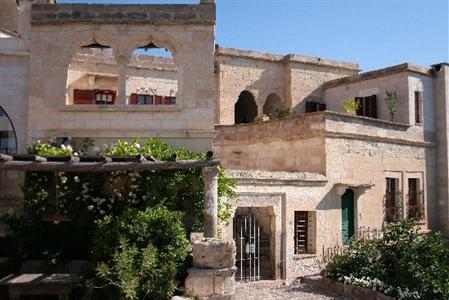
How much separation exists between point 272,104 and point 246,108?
4.38ft

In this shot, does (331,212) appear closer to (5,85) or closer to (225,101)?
(225,101)

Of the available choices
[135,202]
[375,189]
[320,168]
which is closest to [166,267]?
[135,202]

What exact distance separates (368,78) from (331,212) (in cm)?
819

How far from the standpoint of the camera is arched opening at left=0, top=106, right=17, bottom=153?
39.0 ft

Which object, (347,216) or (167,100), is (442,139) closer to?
(347,216)

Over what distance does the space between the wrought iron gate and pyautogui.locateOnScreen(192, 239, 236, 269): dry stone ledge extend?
186 inches

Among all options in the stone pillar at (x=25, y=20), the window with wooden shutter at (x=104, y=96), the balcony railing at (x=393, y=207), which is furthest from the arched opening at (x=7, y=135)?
the balcony railing at (x=393, y=207)

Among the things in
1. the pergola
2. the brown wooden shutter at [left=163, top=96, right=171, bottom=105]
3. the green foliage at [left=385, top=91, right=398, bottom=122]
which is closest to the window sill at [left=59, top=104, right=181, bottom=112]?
the pergola

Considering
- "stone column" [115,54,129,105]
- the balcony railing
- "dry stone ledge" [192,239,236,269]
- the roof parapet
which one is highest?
the roof parapet

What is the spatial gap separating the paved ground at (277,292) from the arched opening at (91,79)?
919cm

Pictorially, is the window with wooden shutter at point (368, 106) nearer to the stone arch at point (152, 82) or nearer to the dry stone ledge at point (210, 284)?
the stone arch at point (152, 82)

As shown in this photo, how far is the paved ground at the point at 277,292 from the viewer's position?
40.7 feet

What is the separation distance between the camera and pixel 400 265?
12891 mm

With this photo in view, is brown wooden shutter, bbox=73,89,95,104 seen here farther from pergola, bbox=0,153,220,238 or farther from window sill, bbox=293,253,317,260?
window sill, bbox=293,253,317,260
